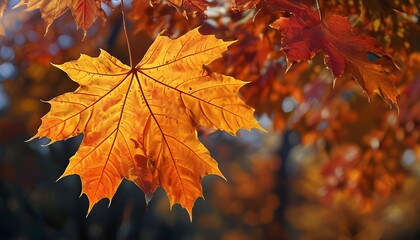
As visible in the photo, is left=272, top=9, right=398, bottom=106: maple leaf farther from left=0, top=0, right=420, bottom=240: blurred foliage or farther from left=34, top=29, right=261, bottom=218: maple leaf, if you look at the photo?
left=34, top=29, right=261, bottom=218: maple leaf

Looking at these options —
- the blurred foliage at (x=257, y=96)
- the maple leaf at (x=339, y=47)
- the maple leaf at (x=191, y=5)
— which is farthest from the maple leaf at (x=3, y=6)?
the maple leaf at (x=339, y=47)

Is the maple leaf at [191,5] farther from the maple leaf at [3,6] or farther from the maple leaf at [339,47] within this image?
the maple leaf at [3,6]

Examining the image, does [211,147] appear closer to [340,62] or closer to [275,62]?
[275,62]

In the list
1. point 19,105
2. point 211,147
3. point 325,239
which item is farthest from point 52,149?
point 211,147

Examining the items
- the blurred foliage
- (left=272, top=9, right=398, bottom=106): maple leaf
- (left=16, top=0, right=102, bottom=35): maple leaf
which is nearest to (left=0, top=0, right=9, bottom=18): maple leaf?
the blurred foliage

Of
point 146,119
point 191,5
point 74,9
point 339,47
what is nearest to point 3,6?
point 74,9

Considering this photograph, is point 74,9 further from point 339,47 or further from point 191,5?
point 339,47
